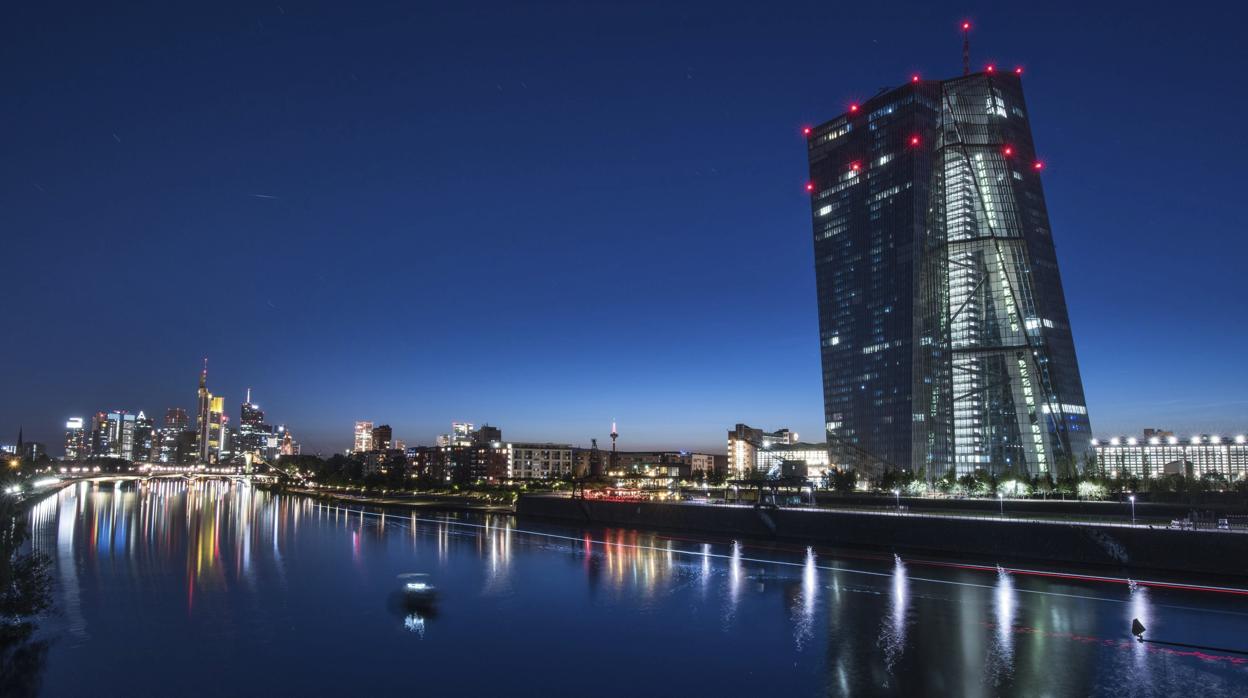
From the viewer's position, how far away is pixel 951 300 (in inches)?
5463

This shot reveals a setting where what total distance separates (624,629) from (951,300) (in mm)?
117173

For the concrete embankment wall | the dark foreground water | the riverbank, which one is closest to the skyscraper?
the concrete embankment wall

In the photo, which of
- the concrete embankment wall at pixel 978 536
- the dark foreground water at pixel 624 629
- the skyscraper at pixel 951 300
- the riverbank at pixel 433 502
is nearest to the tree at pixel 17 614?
the dark foreground water at pixel 624 629

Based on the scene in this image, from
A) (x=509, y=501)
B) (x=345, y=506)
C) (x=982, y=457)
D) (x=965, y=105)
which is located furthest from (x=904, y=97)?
(x=345, y=506)

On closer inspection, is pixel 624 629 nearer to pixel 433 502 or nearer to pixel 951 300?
pixel 951 300

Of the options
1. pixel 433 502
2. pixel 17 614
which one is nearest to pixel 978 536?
pixel 17 614

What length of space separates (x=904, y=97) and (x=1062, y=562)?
114728 millimetres

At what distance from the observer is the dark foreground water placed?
1176 inches

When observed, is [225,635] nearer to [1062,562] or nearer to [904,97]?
[1062,562]

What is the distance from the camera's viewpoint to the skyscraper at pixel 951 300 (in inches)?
5153

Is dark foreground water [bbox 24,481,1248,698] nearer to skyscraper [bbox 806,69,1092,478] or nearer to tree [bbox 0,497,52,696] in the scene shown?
tree [bbox 0,497,52,696]

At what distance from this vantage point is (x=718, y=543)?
76.3 meters

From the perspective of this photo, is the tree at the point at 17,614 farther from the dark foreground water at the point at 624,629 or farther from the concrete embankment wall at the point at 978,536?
the concrete embankment wall at the point at 978,536

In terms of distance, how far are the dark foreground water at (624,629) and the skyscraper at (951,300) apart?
3255 inches
